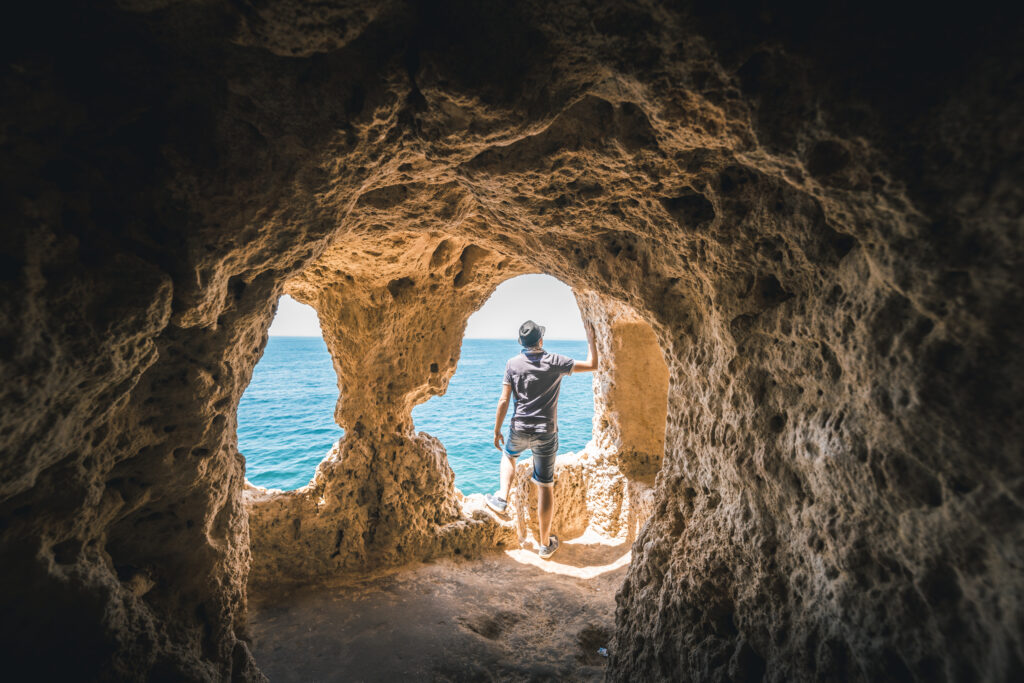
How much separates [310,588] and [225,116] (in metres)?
4.13

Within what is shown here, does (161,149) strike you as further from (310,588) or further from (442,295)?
(310,588)

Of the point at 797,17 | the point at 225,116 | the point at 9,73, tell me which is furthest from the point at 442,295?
the point at 797,17

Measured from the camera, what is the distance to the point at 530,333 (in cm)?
477

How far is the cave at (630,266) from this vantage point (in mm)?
981

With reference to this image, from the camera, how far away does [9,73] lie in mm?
1062

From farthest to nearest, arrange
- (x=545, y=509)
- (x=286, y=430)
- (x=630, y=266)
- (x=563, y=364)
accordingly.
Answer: (x=286, y=430), (x=545, y=509), (x=563, y=364), (x=630, y=266)

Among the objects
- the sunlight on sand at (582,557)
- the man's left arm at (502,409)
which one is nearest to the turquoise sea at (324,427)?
the man's left arm at (502,409)

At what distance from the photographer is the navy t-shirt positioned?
479 cm

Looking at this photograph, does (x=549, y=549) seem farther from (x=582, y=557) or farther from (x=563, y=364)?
(x=563, y=364)

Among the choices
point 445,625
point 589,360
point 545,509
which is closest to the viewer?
point 445,625

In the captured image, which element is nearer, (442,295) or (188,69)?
(188,69)

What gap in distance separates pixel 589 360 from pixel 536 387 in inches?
32.5

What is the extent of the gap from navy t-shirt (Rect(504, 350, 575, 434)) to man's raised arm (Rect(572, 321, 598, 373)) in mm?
113

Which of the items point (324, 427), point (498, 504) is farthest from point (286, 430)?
point (498, 504)
